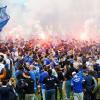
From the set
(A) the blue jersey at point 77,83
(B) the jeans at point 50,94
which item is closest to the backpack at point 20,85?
(B) the jeans at point 50,94

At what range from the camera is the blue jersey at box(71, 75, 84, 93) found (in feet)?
60.2

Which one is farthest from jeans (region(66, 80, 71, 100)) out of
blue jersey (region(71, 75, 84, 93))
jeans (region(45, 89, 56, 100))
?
blue jersey (region(71, 75, 84, 93))

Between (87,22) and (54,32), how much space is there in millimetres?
3714

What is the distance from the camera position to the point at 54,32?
5062 centimetres

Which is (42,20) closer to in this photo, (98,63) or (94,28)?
(94,28)

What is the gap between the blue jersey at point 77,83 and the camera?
18344mm

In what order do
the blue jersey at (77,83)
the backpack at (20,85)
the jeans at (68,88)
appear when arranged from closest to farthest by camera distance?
the backpack at (20,85), the blue jersey at (77,83), the jeans at (68,88)

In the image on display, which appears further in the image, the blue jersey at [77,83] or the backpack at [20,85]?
the blue jersey at [77,83]

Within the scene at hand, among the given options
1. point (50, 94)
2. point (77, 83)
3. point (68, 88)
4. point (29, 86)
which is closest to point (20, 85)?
point (29, 86)

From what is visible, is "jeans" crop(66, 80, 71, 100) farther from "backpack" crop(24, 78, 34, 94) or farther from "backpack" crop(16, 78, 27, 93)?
"backpack" crop(16, 78, 27, 93)

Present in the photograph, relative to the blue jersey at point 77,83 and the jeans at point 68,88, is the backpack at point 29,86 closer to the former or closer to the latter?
the blue jersey at point 77,83

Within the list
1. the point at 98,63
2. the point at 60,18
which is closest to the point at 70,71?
the point at 98,63

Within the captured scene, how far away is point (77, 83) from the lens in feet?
60.3

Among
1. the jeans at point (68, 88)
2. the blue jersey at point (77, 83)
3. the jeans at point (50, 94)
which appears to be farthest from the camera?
the jeans at point (68, 88)
